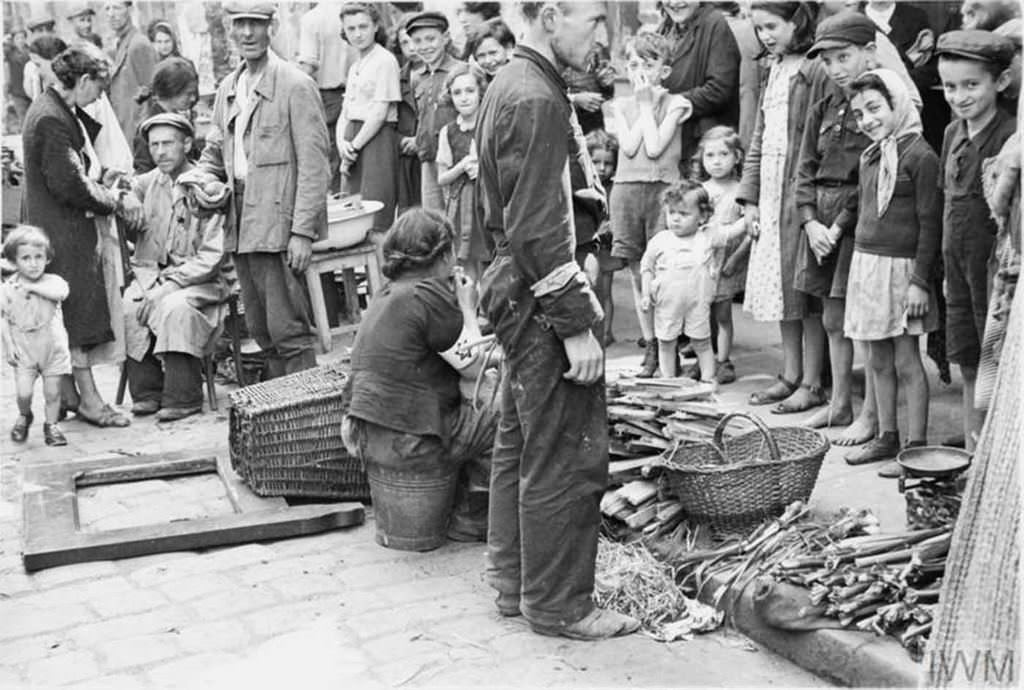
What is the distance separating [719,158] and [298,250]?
8.22 feet

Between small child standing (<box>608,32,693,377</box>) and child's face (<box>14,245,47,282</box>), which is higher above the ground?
small child standing (<box>608,32,693,377</box>)

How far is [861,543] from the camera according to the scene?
509 centimetres

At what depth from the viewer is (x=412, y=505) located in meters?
6.08

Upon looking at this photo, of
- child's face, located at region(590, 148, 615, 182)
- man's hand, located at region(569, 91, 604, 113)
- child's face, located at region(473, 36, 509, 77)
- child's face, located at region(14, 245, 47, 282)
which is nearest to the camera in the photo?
child's face, located at region(14, 245, 47, 282)

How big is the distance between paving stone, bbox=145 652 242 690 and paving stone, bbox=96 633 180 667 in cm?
8

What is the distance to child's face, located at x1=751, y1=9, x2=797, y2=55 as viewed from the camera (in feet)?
24.0

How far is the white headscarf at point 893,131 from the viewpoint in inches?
251

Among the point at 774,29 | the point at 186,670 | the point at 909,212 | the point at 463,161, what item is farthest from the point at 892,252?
the point at 186,670

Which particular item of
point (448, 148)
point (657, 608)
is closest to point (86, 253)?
point (448, 148)

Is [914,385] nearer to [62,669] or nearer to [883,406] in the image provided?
[883,406]

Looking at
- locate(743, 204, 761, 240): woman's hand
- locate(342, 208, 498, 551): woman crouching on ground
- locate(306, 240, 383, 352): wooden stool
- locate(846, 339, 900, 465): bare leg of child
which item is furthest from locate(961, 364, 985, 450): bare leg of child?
locate(306, 240, 383, 352): wooden stool

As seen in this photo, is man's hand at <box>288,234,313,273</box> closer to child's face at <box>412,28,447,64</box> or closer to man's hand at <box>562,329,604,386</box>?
child's face at <box>412,28,447,64</box>

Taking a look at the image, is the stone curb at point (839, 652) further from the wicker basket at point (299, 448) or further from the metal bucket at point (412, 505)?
the wicker basket at point (299, 448)

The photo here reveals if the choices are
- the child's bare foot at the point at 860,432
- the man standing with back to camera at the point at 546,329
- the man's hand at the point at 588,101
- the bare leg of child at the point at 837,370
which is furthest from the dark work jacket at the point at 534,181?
the man's hand at the point at 588,101
